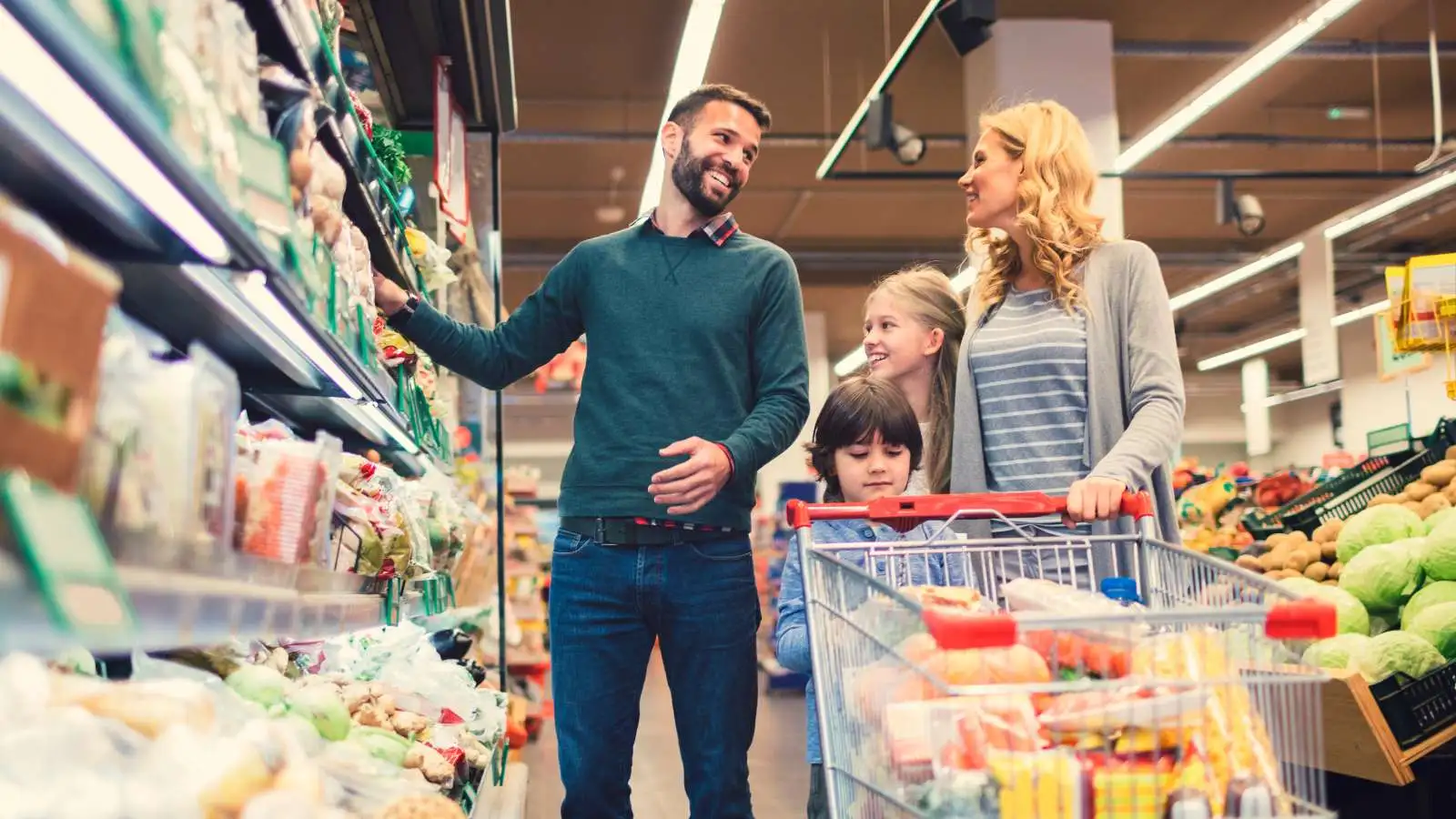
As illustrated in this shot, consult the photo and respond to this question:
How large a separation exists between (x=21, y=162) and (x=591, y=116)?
33.3 feet

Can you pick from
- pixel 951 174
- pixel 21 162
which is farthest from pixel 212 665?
pixel 951 174

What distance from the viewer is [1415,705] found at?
3100 millimetres

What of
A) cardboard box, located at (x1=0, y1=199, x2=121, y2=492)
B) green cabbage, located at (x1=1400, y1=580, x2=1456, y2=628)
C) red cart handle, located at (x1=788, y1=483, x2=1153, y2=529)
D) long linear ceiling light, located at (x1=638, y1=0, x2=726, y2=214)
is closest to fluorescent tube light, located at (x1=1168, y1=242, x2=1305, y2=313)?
long linear ceiling light, located at (x1=638, y1=0, x2=726, y2=214)

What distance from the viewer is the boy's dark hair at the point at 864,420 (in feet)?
8.18

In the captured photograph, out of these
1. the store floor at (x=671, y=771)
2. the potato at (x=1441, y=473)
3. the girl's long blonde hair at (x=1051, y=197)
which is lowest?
the store floor at (x=671, y=771)

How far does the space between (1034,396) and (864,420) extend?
330mm

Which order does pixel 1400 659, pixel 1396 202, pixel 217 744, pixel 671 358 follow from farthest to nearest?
pixel 1396 202 → pixel 1400 659 → pixel 671 358 → pixel 217 744

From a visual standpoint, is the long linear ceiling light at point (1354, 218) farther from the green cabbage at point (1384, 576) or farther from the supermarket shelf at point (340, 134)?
the supermarket shelf at point (340, 134)

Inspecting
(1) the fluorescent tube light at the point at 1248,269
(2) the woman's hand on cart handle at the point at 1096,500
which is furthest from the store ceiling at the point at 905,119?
(2) the woman's hand on cart handle at the point at 1096,500

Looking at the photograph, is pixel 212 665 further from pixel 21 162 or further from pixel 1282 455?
pixel 1282 455

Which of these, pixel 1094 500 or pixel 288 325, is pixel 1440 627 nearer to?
pixel 1094 500

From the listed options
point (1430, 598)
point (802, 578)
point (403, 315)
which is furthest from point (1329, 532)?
point (403, 315)

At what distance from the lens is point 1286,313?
65.4 ft

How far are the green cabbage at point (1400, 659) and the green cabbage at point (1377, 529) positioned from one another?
69cm
